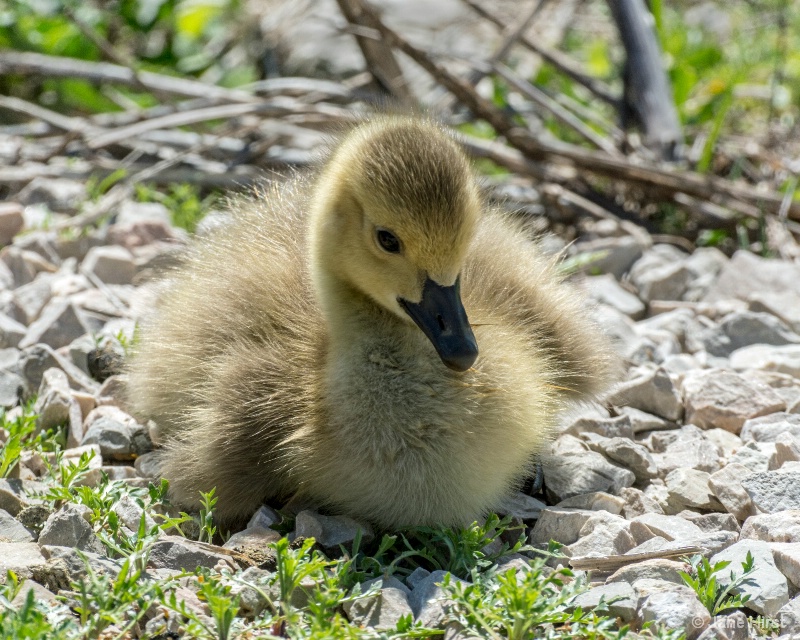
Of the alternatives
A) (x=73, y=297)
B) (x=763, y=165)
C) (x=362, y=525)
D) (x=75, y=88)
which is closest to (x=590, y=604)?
(x=362, y=525)

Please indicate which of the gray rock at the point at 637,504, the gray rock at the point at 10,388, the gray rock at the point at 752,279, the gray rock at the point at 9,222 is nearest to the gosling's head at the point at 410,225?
the gray rock at the point at 637,504

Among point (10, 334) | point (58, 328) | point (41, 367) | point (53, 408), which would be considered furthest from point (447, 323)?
point (10, 334)

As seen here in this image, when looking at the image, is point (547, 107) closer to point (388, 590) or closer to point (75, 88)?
point (75, 88)

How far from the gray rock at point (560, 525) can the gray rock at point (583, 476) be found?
0.61ft

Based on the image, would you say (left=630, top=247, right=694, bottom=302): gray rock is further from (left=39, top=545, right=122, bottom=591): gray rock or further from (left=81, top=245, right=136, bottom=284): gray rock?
(left=39, top=545, right=122, bottom=591): gray rock

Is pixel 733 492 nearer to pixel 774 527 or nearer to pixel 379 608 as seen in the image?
pixel 774 527

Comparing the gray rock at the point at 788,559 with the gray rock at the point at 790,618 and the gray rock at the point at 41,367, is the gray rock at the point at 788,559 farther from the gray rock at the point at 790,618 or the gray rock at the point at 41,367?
the gray rock at the point at 41,367

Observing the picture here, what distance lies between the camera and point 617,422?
314 centimetres

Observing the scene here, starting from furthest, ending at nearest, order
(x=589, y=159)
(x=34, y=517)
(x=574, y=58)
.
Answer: (x=574, y=58) → (x=589, y=159) → (x=34, y=517)

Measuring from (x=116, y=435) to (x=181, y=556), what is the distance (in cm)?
84

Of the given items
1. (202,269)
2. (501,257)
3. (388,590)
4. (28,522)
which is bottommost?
(28,522)

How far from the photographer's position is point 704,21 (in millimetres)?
7844

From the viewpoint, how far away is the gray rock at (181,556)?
7.51 feet

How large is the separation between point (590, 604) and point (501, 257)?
113cm
